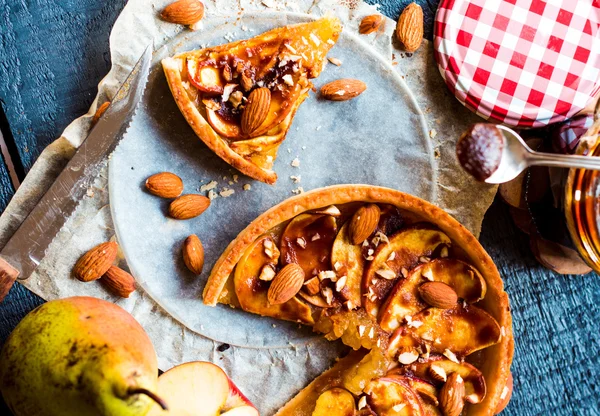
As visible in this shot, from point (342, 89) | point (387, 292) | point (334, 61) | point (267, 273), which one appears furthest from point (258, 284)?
point (334, 61)

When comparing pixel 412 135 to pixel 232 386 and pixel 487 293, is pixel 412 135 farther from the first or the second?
pixel 232 386

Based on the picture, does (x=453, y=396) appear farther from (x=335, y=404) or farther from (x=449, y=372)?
(x=335, y=404)

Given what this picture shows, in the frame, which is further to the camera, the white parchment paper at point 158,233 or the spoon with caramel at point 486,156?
the white parchment paper at point 158,233

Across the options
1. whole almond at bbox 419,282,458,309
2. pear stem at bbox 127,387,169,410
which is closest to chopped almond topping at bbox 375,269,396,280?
whole almond at bbox 419,282,458,309

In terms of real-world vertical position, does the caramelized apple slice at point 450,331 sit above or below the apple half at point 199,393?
below

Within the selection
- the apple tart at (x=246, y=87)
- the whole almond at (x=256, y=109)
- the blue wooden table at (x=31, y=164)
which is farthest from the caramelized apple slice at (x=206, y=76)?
the blue wooden table at (x=31, y=164)

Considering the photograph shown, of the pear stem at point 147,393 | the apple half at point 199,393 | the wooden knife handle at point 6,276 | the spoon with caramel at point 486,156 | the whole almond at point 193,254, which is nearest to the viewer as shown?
the pear stem at point 147,393

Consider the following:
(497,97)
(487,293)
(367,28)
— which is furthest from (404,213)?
(367,28)

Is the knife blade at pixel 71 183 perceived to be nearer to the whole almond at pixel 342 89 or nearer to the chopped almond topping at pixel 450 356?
the whole almond at pixel 342 89
